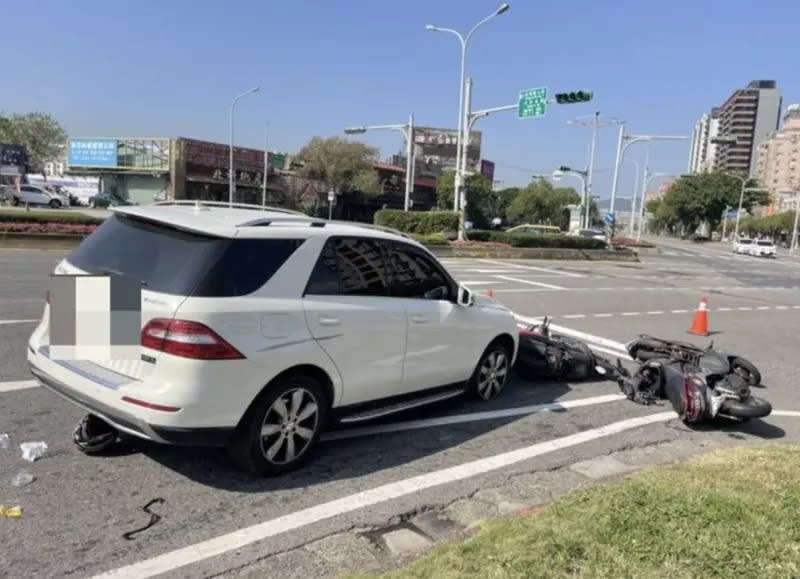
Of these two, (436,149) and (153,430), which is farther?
(436,149)

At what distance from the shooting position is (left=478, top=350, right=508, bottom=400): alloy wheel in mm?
6129

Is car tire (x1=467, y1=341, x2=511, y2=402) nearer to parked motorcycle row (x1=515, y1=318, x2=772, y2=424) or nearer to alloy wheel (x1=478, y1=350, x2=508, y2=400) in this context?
alloy wheel (x1=478, y1=350, x2=508, y2=400)

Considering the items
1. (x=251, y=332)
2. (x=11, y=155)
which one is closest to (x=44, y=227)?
(x=251, y=332)

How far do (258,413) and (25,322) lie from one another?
6.06 m

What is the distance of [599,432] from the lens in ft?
18.3

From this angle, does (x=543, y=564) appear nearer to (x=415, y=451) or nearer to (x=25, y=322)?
(x=415, y=451)

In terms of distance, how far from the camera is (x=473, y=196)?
81312 mm

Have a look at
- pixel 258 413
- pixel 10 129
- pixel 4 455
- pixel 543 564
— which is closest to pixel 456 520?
pixel 543 564

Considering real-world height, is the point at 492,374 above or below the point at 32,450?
above

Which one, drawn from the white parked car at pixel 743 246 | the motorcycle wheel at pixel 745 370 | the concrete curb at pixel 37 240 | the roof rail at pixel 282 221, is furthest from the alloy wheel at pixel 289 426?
the white parked car at pixel 743 246

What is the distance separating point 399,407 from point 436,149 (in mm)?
90693

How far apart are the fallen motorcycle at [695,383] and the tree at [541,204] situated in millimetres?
91449

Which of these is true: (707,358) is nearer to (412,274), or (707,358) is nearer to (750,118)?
(412,274)

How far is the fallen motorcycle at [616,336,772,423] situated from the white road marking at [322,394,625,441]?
0.33 metres
